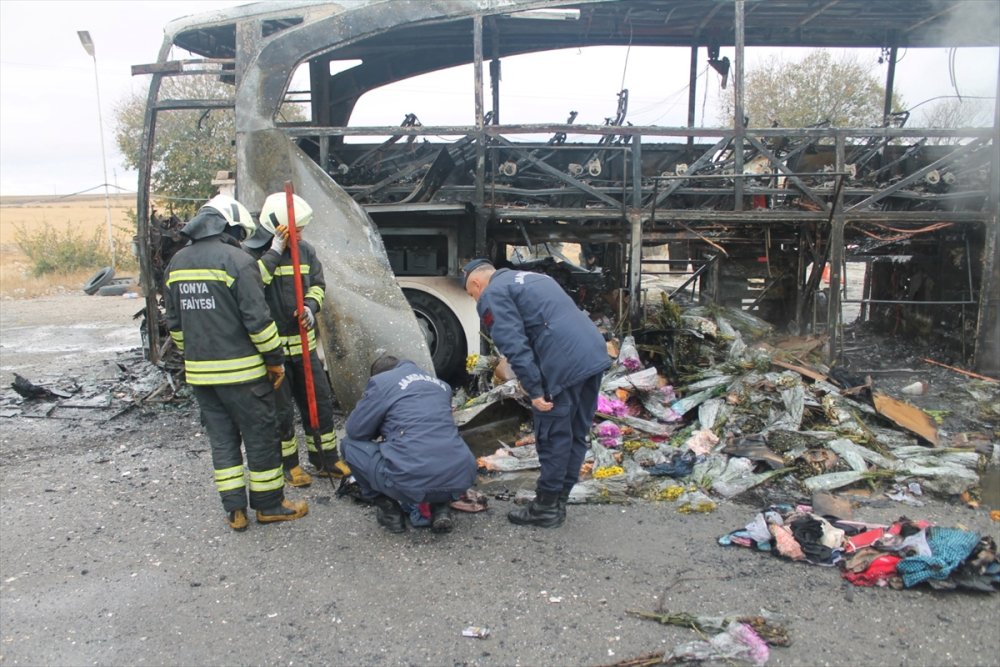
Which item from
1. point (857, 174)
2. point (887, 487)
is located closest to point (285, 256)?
point (887, 487)

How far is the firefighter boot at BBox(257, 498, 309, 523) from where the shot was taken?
160 inches

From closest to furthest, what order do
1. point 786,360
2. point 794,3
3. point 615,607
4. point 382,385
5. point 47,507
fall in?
point 615,607, point 382,385, point 47,507, point 786,360, point 794,3

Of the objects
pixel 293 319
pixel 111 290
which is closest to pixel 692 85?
pixel 293 319

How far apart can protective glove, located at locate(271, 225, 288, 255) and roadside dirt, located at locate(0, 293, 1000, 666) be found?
154cm

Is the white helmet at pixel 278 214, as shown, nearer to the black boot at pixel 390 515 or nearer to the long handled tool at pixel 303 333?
the long handled tool at pixel 303 333

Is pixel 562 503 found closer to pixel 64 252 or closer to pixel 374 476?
pixel 374 476

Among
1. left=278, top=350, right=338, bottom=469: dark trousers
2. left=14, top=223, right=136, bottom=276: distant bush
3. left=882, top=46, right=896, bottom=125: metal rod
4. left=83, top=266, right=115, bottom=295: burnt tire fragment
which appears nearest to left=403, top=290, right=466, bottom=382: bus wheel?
left=278, top=350, right=338, bottom=469: dark trousers

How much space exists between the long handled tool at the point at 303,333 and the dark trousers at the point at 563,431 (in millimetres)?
1505

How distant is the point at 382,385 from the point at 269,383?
70 centimetres

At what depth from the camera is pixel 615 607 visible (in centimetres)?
315

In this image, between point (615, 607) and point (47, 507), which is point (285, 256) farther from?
point (615, 607)

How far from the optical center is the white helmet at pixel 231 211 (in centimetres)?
398

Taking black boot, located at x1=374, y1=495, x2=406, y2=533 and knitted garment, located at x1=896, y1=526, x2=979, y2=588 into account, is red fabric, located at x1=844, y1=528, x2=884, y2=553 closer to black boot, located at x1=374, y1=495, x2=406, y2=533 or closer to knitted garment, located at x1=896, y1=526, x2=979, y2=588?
knitted garment, located at x1=896, y1=526, x2=979, y2=588

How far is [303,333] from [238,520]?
115 centimetres
